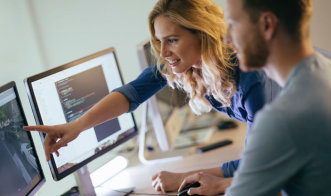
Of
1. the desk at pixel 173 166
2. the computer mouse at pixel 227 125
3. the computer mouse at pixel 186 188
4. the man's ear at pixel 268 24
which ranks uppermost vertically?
the man's ear at pixel 268 24

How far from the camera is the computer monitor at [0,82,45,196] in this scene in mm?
1213

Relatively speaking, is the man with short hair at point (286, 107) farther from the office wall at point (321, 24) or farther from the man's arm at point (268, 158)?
the office wall at point (321, 24)

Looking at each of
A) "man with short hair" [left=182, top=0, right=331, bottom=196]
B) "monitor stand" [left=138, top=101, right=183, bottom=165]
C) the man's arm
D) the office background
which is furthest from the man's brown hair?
the office background

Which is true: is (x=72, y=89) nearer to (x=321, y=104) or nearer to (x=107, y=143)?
(x=107, y=143)

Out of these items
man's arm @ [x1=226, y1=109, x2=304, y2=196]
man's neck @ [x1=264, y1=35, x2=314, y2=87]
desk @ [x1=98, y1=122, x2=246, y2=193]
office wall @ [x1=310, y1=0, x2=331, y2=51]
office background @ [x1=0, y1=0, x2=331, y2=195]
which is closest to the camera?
man's arm @ [x1=226, y1=109, x2=304, y2=196]

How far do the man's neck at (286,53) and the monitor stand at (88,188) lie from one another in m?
0.94

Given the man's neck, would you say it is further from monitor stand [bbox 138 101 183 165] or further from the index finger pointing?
monitor stand [bbox 138 101 183 165]

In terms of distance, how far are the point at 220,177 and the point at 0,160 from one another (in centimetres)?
77

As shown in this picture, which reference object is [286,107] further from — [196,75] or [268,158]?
[196,75]

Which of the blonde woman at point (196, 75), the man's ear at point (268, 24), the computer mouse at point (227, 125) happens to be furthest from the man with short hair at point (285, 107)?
the computer mouse at point (227, 125)

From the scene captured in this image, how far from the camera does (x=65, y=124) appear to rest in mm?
1378

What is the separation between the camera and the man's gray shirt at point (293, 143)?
31.8 inches

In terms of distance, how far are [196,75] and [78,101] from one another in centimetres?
48

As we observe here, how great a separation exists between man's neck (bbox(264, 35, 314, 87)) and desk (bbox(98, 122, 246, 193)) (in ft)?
2.95
